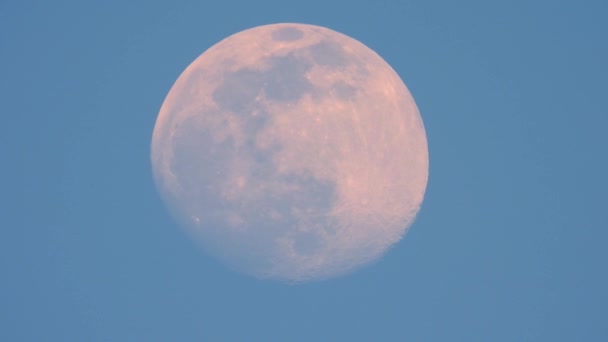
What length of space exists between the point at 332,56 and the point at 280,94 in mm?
1623

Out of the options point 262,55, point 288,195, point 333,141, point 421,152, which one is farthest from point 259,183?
point 421,152

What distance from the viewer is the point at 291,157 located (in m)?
14.4

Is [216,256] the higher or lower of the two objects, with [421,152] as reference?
lower

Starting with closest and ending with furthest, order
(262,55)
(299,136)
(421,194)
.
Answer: (299,136), (262,55), (421,194)

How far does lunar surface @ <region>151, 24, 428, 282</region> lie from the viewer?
14.5 metres

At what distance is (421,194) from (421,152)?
0.92 m

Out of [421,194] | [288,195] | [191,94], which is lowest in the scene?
[288,195]

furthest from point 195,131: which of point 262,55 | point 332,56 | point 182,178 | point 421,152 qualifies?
point 421,152

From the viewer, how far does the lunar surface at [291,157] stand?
14.5 m

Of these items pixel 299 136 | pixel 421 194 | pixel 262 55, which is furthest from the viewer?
pixel 421 194

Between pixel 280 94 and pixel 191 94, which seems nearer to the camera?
pixel 280 94

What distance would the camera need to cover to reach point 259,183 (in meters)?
14.5

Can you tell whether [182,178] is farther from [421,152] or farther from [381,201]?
[421,152]

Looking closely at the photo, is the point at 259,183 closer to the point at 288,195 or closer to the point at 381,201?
the point at 288,195
